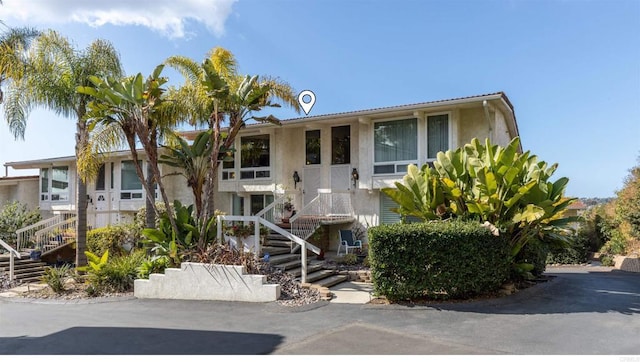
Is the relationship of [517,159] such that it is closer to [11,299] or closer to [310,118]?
[310,118]

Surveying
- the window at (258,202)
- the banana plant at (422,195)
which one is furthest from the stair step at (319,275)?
the window at (258,202)

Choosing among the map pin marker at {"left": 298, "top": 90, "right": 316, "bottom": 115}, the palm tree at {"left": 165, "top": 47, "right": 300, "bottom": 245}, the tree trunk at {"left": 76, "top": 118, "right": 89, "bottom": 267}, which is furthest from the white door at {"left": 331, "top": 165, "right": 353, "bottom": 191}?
the tree trunk at {"left": 76, "top": 118, "right": 89, "bottom": 267}

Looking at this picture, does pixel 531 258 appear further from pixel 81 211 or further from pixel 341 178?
pixel 81 211

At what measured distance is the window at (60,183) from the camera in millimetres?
23672

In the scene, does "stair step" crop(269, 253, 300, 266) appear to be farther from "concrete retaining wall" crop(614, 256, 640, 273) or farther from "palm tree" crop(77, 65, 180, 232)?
"concrete retaining wall" crop(614, 256, 640, 273)

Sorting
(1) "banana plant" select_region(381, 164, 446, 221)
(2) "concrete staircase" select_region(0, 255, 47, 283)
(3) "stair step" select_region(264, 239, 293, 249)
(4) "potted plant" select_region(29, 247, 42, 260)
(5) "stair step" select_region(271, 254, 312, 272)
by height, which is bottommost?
(2) "concrete staircase" select_region(0, 255, 47, 283)

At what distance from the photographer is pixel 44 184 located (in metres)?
24.5

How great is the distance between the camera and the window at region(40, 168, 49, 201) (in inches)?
957

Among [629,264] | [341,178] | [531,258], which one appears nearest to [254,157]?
[341,178]

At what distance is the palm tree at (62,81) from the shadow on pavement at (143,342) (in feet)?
26.0

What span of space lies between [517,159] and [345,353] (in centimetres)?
685

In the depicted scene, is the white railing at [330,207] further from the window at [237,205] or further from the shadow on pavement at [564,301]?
the shadow on pavement at [564,301]

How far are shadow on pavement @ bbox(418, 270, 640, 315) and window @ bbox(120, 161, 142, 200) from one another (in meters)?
17.2
